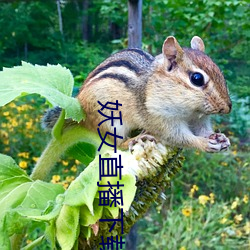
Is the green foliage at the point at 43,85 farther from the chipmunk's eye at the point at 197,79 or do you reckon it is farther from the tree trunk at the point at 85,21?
the tree trunk at the point at 85,21

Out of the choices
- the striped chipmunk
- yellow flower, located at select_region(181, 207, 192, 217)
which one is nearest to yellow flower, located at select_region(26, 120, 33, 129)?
yellow flower, located at select_region(181, 207, 192, 217)

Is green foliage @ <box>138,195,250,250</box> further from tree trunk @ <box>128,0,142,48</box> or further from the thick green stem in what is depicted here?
the thick green stem

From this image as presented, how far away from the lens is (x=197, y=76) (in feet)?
2.25

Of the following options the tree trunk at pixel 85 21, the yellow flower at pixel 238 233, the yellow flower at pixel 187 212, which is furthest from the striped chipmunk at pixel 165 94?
the tree trunk at pixel 85 21

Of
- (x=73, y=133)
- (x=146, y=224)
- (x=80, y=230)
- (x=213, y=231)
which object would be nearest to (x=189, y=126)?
(x=73, y=133)

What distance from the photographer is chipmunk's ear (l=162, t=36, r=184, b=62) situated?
70 cm

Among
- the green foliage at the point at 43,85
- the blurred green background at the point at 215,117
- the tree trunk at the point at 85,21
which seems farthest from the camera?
the tree trunk at the point at 85,21

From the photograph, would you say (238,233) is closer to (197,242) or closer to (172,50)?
(197,242)

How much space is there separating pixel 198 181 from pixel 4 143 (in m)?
1.10

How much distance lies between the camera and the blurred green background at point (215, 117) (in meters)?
1.96

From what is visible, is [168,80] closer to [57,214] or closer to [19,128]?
[57,214]

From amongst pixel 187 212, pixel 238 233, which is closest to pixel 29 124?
pixel 187 212

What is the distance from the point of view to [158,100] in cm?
77

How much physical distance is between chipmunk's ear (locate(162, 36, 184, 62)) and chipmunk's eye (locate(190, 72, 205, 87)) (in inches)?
1.6
